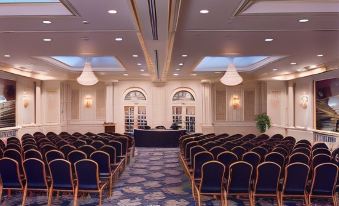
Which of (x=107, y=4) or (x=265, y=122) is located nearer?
(x=107, y=4)

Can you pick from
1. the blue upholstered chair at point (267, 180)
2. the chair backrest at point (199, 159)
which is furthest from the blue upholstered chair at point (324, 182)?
the chair backrest at point (199, 159)

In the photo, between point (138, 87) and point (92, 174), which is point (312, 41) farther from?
point (138, 87)

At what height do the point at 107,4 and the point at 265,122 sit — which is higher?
the point at 107,4

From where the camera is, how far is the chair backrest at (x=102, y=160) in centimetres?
702

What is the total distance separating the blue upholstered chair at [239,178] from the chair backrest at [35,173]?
3223 mm

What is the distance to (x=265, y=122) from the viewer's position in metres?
18.0

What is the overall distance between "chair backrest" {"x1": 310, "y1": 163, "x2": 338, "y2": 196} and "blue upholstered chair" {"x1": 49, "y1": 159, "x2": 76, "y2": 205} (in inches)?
163

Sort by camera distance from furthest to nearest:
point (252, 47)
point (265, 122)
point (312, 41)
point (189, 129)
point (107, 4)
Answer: point (189, 129), point (265, 122), point (252, 47), point (312, 41), point (107, 4)

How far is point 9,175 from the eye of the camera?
6070mm

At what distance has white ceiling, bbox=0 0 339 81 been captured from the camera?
5.98 meters

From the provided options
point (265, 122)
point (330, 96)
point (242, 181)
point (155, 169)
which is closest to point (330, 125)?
point (330, 96)

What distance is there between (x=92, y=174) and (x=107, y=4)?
9.61ft

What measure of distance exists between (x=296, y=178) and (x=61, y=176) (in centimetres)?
405

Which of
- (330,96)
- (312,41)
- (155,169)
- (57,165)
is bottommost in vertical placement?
(155,169)
